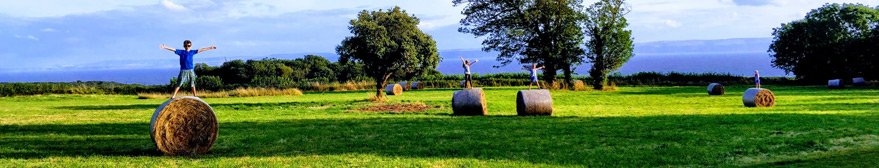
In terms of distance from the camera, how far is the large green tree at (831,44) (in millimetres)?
51406

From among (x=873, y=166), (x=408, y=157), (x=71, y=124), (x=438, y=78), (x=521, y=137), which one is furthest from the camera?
(x=438, y=78)

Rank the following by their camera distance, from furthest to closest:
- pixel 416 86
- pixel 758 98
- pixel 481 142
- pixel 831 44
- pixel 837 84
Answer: pixel 831 44 → pixel 416 86 → pixel 837 84 → pixel 758 98 → pixel 481 142

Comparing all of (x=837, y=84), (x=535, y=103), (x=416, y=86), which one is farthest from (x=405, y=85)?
(x=837, y=84)

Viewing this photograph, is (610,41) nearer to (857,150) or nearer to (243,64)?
(857,150)

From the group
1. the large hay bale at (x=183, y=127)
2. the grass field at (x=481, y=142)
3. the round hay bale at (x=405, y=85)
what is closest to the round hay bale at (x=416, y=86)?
the round hay bale at (x=405, y=85)

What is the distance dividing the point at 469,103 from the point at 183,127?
1046 cm

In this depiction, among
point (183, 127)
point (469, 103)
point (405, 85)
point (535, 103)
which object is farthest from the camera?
point (405, 85)

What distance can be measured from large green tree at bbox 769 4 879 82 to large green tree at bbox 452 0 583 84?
79.0 ft

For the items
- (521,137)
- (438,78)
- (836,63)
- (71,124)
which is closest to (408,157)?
(521,137)

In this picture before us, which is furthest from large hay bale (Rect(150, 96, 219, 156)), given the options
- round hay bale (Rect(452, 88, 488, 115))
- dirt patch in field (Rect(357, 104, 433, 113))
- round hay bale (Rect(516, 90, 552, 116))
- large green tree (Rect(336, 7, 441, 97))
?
large green tree (Rect(336, 7, 441, 97))

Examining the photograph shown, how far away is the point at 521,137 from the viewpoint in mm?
13688

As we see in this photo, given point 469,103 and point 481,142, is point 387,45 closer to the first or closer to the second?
point 469,103

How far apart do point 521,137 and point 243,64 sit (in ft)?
249

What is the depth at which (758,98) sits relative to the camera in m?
24.8
